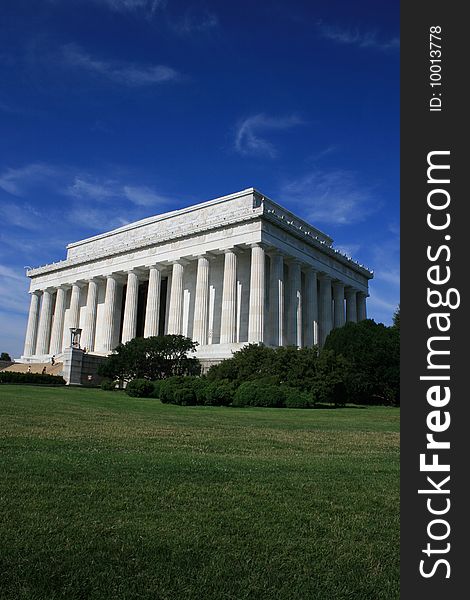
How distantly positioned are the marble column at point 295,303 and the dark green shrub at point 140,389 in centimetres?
2957

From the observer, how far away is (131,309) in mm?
75812

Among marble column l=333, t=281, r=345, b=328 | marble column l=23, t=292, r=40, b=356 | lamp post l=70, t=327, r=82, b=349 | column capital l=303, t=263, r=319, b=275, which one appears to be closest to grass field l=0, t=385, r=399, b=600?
lamp post l=70, t=327, r=82, b=349

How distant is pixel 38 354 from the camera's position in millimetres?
88125

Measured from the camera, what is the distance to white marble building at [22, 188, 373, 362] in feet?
213

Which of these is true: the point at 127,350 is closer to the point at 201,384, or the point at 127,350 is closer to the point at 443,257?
the point at 201,384

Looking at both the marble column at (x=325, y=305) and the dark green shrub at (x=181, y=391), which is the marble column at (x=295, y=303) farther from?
the dark green shrub at (x=181, y=391)

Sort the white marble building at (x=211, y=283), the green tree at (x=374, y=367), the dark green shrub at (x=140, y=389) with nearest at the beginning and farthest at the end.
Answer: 1. the dark green shrub at (x=140, y=389)
2. the green tree at (x=374, y=367)
3. the white marble building at (x=211, y=283)

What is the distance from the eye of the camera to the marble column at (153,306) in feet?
236

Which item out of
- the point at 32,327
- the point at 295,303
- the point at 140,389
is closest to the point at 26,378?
the point at 140,389

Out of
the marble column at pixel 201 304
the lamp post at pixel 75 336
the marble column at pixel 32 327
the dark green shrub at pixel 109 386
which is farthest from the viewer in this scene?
the marble column at pixel 32 327

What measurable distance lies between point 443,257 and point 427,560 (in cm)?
257

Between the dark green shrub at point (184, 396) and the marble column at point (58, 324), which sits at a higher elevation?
the marble column at point (58, 324)

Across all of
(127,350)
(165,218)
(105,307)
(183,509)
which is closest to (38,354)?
(105,307)

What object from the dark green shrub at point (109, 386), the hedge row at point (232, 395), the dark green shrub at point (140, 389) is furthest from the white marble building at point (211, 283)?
the hedge row at point (232, 395)
